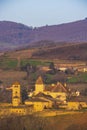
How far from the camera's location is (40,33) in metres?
149

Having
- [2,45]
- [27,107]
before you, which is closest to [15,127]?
[27,107]

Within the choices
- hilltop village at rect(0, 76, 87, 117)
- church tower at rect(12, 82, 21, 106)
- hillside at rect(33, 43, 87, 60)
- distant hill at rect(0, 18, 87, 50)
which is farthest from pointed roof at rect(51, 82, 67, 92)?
distant hill at rect(0, 18, 87, 50)

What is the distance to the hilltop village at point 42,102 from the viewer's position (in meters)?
40.9

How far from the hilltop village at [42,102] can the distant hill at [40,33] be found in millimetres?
93391

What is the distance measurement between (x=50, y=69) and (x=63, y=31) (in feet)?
288

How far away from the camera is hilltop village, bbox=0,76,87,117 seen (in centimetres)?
4088

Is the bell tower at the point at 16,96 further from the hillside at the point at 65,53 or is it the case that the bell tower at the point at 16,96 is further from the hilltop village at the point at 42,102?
the hillside at the point at 65,53

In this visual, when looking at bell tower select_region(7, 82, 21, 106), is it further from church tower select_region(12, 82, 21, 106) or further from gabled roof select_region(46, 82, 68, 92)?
gabled roof select_region(46, 82, 68, 92)

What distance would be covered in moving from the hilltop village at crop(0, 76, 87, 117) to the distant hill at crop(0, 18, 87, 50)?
93391 millimetres

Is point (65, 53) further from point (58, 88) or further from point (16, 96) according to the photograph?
point (16, 96)

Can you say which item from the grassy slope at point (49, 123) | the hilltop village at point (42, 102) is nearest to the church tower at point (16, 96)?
the hilltop village at point (42, 102)

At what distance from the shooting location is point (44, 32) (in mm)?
149375

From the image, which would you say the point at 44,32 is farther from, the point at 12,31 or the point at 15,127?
the point at 15,127

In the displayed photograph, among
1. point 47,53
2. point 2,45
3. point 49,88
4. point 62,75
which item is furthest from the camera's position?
point 2,45
